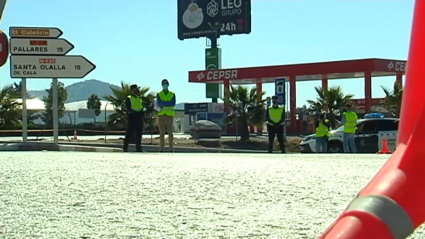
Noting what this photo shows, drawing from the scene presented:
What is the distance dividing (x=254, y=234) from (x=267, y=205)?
97 cm

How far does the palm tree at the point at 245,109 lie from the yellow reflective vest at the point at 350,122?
15699mm

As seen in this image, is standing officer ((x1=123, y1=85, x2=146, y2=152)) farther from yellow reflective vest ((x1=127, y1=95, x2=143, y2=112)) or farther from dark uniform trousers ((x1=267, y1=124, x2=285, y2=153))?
dark uniform trousers ((x1=267, y1=124, x2=285, y2=153))

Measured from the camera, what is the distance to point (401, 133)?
1137 mm

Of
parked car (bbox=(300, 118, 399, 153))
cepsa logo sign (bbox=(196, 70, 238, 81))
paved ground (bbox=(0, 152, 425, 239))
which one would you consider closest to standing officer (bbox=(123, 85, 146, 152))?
paved ground (bbox=(0, 152, 425, 239))

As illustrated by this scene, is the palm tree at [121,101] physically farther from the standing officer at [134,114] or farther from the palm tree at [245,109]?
the standing officer at [134,114]

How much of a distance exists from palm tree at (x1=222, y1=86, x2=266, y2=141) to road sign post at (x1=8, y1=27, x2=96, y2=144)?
15.3 metres

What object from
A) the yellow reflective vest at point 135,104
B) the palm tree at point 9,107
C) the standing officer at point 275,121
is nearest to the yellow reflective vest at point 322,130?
the standing officer at point 275,121

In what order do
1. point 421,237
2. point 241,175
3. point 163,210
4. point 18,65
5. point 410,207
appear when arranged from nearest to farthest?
point 410,207, point 421,237, point 163,210, point 241,175, point 18,65

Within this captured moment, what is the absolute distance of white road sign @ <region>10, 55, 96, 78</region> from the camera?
2012cm

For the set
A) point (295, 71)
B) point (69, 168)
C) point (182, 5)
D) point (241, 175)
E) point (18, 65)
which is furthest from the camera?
point (182, 5)

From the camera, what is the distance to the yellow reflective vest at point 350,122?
60.6 feet

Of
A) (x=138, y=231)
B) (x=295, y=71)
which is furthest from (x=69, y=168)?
(x=295, y=71)

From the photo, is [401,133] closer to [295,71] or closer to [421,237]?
[421,237]

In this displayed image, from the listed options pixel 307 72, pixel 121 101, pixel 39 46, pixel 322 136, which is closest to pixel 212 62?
pixel 307 72
